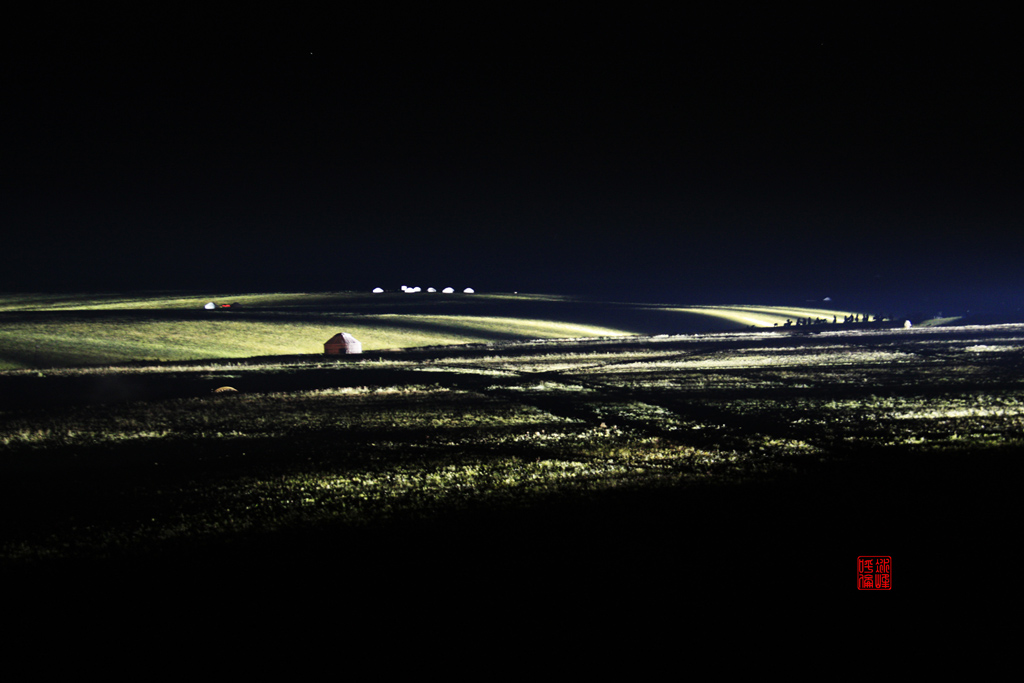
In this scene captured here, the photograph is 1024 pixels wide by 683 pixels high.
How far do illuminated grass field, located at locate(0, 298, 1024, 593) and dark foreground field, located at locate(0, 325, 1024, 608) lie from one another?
4.1 inches

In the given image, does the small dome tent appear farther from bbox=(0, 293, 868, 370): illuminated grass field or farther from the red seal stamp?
the red seal stamp

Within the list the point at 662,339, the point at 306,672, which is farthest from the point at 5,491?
the point at 662,339

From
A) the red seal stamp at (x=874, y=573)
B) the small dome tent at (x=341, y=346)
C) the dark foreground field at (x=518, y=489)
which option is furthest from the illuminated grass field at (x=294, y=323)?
the red seal stamp at (x=874, y=573)

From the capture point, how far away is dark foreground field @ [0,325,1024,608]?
12.8 meters

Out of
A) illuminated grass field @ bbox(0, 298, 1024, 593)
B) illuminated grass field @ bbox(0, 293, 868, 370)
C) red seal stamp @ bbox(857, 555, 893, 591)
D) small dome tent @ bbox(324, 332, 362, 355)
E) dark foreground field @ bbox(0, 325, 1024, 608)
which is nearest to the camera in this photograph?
red seal stamp @ bbox(857, 555, 893, 591)

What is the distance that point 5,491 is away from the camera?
2106 cm

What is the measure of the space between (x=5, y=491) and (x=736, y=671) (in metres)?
20.4

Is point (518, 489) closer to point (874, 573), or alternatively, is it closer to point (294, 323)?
point (874, 573)

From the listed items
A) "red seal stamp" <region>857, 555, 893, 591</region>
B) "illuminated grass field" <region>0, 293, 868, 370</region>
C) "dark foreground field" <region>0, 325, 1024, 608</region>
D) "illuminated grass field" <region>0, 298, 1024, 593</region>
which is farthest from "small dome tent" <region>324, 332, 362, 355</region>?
"red seal stamp" <region>857, 555, 893, 591</region>

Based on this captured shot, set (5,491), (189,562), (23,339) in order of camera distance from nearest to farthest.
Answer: (189,562) → (5,491) → (23,339)

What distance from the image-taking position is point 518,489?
1970 cm

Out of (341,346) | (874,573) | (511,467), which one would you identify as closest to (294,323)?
(341,346)

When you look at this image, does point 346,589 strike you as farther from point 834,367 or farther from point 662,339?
point 662,339

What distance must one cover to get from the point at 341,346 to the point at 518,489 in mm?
61701
